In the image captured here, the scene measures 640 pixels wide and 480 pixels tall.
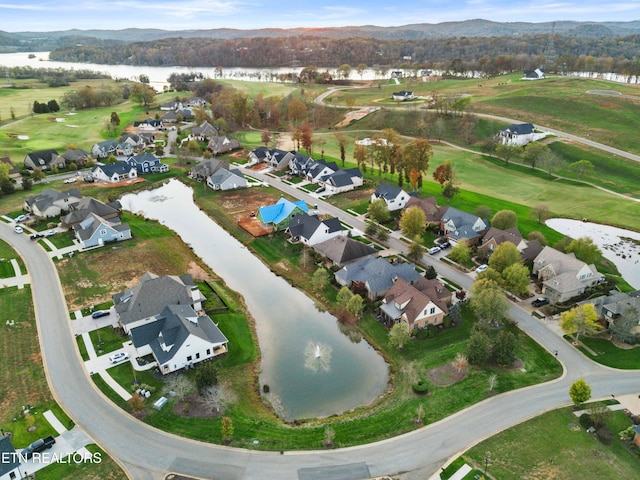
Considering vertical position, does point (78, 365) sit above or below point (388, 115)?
below

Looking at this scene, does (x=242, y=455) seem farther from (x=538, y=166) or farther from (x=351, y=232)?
(x=538, y=166)

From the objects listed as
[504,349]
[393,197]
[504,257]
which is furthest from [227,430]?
[393,197]

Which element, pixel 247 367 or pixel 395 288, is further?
pixel 395 288

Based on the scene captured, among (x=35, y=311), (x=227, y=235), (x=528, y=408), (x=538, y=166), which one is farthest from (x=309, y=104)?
(x=528, y=408)

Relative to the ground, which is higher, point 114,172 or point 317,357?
point 114,172

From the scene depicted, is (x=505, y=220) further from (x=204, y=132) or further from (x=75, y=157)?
(x=75, y=157)

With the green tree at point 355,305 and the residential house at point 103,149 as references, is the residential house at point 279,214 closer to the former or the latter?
the green tree at point 355,305
